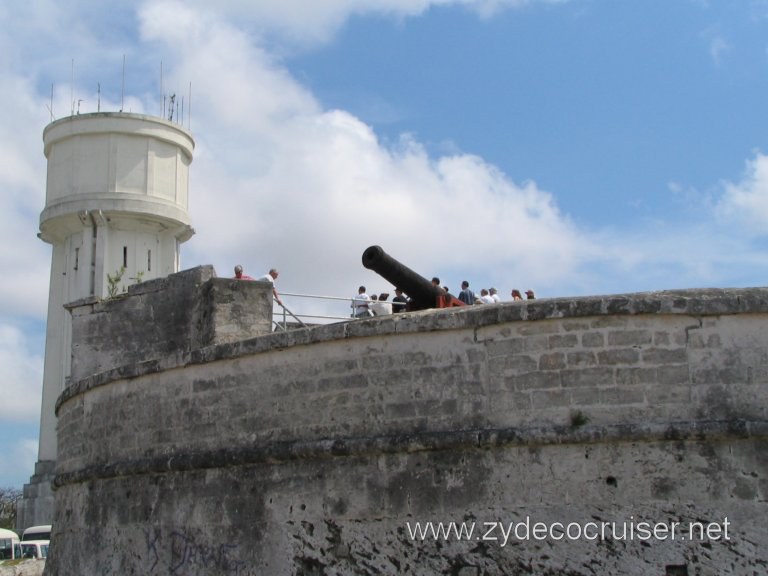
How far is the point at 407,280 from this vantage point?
432 inches

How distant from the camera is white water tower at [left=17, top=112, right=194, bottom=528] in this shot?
25328 mm

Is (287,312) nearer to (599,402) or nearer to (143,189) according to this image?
(599,402)

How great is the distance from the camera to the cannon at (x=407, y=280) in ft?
35.4


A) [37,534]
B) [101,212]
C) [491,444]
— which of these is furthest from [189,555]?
[101,212]

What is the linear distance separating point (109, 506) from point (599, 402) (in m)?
4.99

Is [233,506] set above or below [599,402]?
below

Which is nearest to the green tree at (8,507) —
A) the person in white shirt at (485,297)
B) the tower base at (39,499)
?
the tower base at (39,499)

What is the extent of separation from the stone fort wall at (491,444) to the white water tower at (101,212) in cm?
1700

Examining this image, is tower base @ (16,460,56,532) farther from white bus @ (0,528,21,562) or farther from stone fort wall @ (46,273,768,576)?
stone fort wall @ (46,273,768,576)

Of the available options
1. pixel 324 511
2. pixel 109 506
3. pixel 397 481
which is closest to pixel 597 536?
pixel 397 481

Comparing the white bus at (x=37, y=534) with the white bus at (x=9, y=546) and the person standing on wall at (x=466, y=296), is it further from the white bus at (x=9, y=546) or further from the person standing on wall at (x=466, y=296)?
the person standing on wall at (x=466, y=296)

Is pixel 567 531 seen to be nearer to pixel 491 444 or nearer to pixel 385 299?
pixel 491 444

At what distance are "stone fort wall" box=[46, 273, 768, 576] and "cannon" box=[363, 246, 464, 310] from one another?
232cm

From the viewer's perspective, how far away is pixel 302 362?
8570 millimetres
